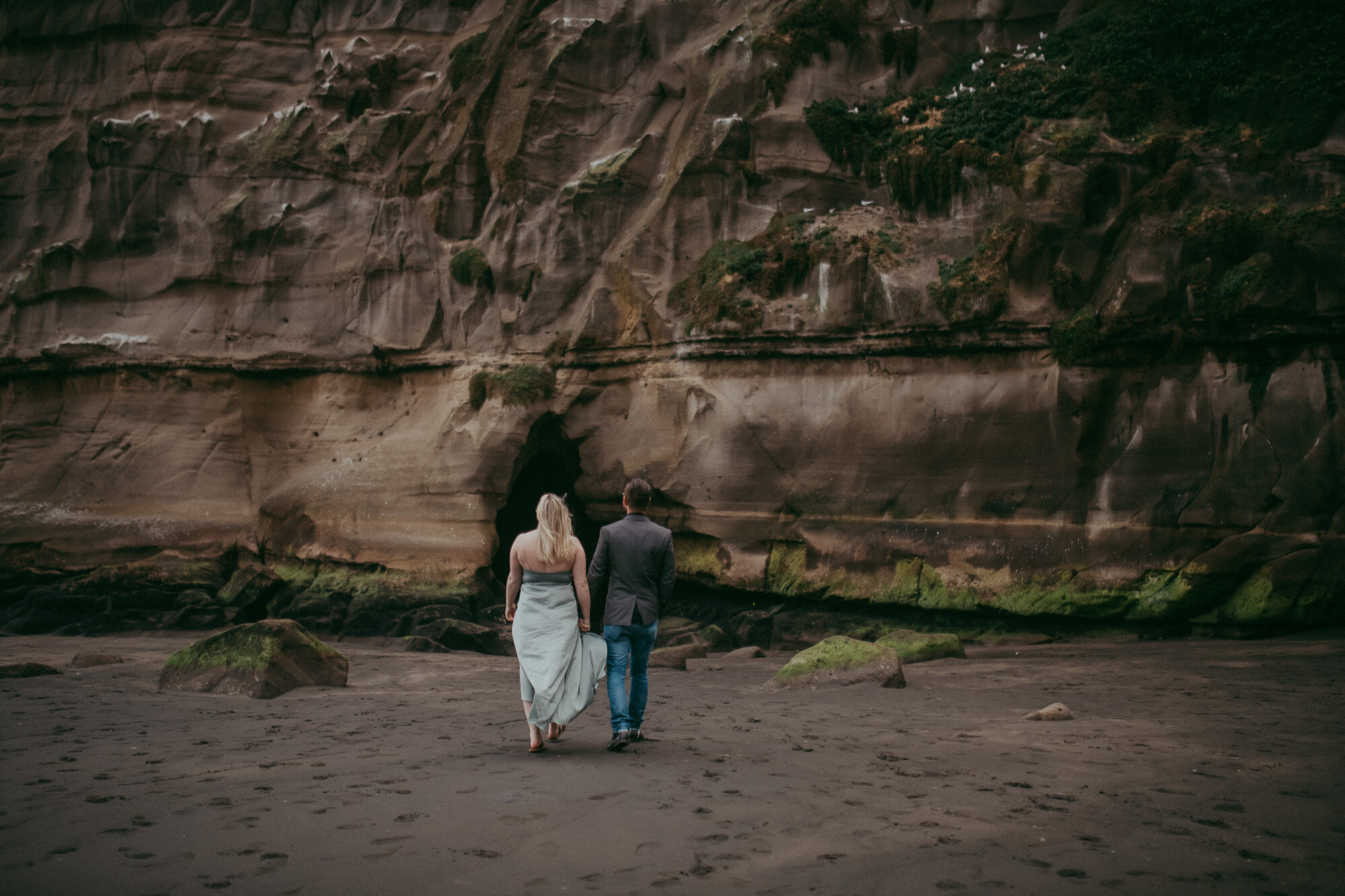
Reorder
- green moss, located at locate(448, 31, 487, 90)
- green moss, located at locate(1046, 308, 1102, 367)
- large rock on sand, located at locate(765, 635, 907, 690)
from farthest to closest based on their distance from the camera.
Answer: green moss, located at locate(448, 31, 487, 90)
green moss, located at locate(1046, 308, 1102, 367)
large rock on sand, located at locate(765, 635, 907, 690)

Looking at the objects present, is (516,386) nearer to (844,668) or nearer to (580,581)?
(844,668)

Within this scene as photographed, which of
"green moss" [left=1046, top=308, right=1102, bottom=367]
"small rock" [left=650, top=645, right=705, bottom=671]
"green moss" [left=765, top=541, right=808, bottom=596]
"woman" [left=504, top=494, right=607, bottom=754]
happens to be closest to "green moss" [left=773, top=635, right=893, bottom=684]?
"small rock" [left=650, top=645, right=705, bottom=671]

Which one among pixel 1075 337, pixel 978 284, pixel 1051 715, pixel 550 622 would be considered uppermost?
pixel 978 284

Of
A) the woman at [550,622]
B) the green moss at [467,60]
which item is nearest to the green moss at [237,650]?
the woman at [550,622]

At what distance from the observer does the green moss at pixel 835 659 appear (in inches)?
375

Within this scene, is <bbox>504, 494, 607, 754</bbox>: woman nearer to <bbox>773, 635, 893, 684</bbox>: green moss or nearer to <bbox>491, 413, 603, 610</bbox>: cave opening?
<bbox>773, 635, 893, 684</bbox>: green moss

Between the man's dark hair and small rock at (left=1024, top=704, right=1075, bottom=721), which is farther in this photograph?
small rock at (left=1024, top=704, right=1075, bottom=721)

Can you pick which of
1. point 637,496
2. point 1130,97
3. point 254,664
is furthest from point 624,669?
point 1130,97

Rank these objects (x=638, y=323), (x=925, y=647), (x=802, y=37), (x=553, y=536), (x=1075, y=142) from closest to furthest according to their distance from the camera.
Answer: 1. (x=553, y=536)
2. (x=925, y=647)
3. (x=1075, y=142)
4. (x=638, y=323)
5. (x=802, y=37)

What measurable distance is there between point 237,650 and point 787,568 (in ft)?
30.5

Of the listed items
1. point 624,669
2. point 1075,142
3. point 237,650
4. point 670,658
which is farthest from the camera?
point 1075,142

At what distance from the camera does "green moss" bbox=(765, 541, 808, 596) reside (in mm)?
16078

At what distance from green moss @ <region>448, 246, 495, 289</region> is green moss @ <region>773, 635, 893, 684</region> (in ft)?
39.8

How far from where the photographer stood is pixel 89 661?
37.7 ft
